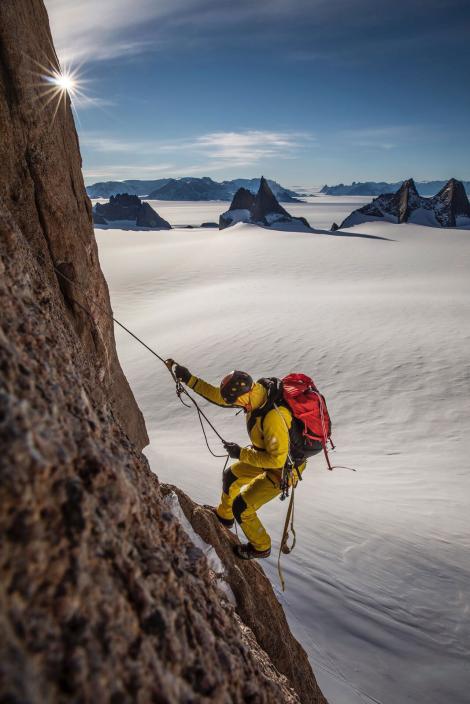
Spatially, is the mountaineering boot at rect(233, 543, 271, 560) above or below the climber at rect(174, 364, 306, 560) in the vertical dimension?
below

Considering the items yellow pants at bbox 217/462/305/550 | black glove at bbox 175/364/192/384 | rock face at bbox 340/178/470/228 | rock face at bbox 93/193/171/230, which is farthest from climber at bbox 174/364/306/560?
rock face at bbox 93/193/171/230

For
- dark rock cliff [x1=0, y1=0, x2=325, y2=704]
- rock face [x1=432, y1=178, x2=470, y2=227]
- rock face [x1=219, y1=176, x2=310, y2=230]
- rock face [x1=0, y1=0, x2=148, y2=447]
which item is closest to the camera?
dark rock cliff [x1=0, y1=0, x2=325, y2=704]

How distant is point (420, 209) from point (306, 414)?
58077 millimetres

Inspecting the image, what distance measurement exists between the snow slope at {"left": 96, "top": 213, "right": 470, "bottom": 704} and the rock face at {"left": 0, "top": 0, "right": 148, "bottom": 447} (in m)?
3.14

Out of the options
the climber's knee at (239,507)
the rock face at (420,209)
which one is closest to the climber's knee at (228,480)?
the climber's knee at (239,507)

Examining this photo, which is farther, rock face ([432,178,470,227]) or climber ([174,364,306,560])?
rock face ([432,178,470,227])

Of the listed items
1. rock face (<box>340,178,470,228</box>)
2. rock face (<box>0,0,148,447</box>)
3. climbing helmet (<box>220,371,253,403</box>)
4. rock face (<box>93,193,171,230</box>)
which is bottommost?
climbing helmet (<box>220,371,253,403</box>)

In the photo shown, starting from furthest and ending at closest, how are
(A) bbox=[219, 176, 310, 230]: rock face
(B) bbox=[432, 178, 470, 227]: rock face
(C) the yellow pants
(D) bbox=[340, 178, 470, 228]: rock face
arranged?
(A) bbox=[219, 176, 310, 230]: rock face < (B) bbox=[432, 178, 470, 227]: rock face < (D) bbox=[340, 178, 470, 228]: rock face < (C) the yellow pants

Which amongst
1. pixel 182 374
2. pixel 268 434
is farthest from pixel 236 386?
pixel 182 374

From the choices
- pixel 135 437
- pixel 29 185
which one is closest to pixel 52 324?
pixel 29 185

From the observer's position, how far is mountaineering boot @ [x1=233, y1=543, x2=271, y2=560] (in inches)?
148

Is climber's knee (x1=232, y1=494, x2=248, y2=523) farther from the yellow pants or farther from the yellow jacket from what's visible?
the yellow jacket

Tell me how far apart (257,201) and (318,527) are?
6231 cm

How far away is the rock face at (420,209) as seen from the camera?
173ft
